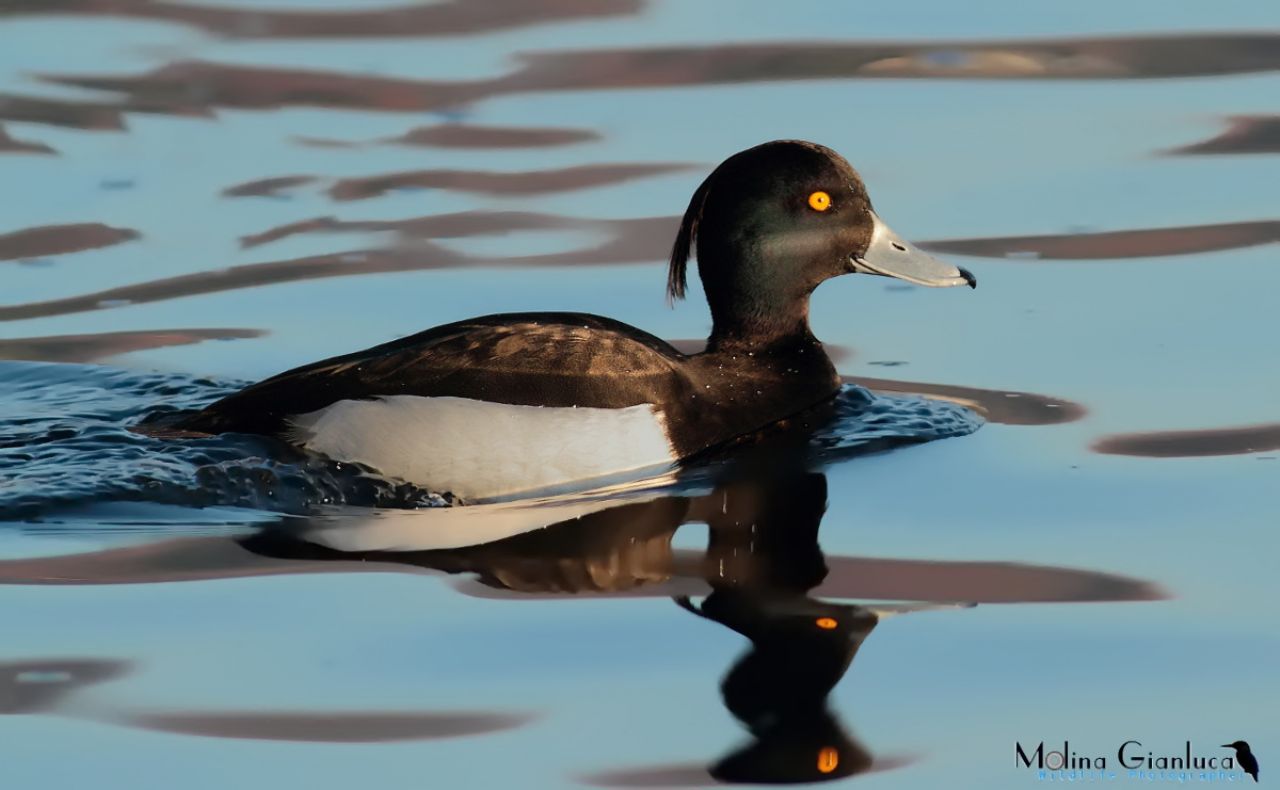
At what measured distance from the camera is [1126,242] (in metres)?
9.67

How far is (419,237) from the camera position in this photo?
33.1 ft

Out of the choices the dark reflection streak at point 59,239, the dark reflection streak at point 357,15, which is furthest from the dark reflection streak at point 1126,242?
the dark reflection streak at point 357,15

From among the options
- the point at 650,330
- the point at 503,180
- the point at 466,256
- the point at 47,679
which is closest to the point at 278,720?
the point at 47,679

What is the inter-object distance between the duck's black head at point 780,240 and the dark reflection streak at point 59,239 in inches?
130

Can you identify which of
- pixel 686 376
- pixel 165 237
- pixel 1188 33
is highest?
pixel 1188 33

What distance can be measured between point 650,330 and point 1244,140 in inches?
156

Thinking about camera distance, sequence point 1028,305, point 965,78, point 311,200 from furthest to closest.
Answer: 1. point 965,78
2. point 311,200
3. point 1028,305

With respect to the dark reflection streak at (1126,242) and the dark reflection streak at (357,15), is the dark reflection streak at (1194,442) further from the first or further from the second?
the dark reflection streak at (357,15)

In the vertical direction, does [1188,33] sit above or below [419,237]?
above

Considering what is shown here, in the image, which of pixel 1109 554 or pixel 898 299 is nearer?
pixel 1109 554

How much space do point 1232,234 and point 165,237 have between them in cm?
488

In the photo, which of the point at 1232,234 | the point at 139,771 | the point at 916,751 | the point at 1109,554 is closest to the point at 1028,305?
the point at 1232,234

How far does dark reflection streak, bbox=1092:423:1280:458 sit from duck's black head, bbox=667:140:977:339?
89 cm

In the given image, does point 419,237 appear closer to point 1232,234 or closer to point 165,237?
point 165,237
